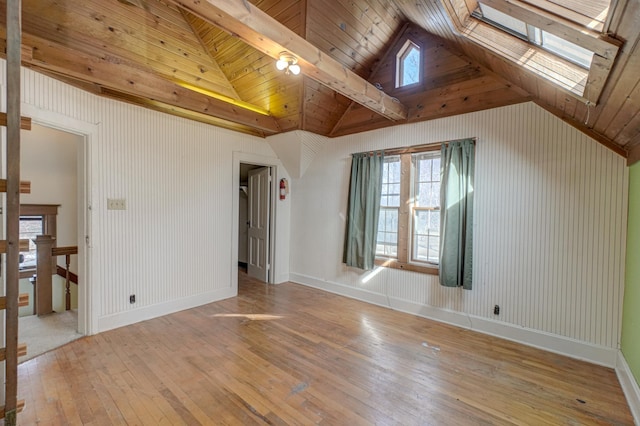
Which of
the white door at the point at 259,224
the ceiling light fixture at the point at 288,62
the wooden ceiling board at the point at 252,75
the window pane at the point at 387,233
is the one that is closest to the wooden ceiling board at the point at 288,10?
the wooden ceiling board at the point at 252,75

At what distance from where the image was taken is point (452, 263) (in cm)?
332

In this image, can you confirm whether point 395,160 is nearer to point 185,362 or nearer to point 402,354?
point 402,354

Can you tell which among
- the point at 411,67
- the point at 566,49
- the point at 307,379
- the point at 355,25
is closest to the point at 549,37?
the point at 566,49

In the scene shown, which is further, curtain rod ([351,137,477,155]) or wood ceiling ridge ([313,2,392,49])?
curtain rod ([351,137,477,155])

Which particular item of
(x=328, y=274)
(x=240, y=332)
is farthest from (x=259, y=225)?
(x=240, y=332)

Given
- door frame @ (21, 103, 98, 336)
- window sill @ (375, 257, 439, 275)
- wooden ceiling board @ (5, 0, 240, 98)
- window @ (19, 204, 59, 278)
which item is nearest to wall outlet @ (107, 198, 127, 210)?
door frame @ (21, 103, 98, 336)

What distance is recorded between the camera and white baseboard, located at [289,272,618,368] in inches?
104

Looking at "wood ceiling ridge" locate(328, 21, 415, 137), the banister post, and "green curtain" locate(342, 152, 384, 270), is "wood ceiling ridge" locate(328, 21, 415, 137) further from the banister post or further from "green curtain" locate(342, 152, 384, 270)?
the banister post

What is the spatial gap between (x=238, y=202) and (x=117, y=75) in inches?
87.7

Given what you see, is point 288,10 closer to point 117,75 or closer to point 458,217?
point 117,75

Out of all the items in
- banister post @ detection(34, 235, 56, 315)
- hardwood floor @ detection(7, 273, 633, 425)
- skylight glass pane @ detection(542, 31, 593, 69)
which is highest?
skylight glass pane @ detection(542, 31, 593, 69)

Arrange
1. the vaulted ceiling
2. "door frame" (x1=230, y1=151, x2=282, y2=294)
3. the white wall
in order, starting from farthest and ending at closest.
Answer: "door frame" (x1=230, y1=151, x2=282, y2=294) → the white wall → the vaulted ceiling

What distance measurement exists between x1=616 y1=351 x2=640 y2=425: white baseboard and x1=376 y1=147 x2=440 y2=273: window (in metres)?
1.68

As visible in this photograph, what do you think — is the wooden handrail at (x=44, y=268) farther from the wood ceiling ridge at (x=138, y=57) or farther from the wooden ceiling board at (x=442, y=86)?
the wooden ceiling board at (x=442, y=86)
